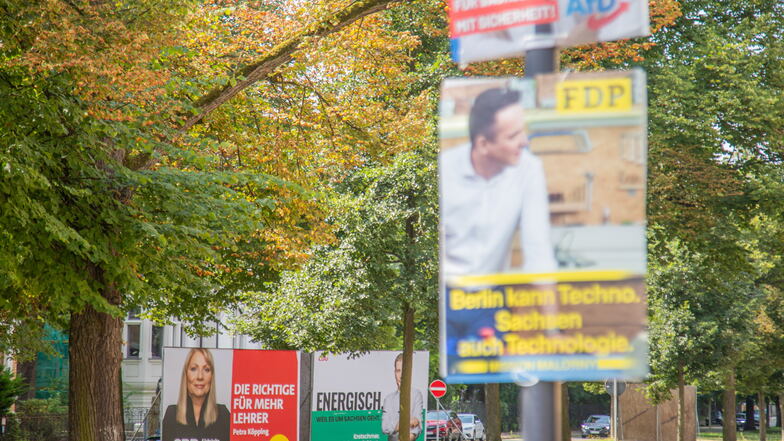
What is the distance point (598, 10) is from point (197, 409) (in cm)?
2219

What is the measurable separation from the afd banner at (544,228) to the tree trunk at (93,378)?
39.7 ft

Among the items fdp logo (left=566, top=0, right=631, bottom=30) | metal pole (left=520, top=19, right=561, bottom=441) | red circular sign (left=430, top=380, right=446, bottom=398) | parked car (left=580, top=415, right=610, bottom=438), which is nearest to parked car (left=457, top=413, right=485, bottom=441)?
parked car (left=580, top=415, right=610, bottom=438)

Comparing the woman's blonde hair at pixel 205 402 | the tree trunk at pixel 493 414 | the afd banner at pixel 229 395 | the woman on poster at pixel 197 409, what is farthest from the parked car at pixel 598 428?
the woman's blonde hair at pixel 205 402

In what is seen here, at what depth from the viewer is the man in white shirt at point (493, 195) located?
13.4 feet

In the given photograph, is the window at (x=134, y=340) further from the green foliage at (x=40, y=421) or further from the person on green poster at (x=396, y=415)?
the person on green poster at (x=396, y=415)

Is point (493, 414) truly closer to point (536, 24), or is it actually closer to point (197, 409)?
point (197, 409)

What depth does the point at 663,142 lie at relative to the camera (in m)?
22.0

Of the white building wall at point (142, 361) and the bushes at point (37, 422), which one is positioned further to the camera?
the white building wall at point (142, 361)

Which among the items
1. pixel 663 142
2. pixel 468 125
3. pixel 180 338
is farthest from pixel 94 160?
pixel 180 338

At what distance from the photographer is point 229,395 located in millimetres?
25828

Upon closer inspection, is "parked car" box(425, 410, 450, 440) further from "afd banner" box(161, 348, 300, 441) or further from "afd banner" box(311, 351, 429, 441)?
"afd banner" box(161, 348, 300, 441)

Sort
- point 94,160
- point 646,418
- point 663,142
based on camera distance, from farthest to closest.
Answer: point 646,418 < point 663,142 < point 94,160

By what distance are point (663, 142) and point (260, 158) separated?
29.6 feet

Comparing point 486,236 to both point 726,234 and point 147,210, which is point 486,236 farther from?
point 726,234
